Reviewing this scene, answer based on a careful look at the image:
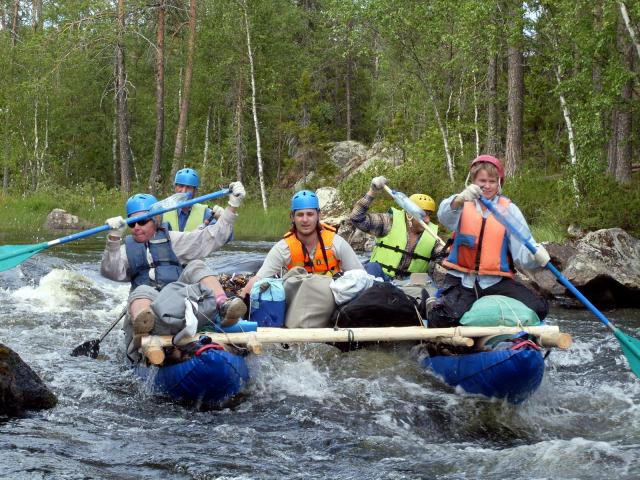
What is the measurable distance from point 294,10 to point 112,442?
26.6 meters

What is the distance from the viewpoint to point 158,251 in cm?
640

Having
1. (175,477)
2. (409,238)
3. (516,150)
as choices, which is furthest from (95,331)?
(516,150)

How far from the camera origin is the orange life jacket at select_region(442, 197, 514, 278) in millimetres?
5918

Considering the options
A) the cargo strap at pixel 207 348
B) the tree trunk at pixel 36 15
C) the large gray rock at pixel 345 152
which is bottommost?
the cargo strap at pixel 207 348

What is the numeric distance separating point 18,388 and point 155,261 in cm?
155

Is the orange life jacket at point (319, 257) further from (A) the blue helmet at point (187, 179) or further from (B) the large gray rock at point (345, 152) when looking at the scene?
(B) the large gray rock at point (345, 152)

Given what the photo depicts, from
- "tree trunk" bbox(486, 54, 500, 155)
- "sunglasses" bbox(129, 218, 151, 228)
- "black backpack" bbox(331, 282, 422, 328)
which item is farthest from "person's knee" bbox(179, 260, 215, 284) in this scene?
"tree trunk" bbox(486, 54, 500, 155)

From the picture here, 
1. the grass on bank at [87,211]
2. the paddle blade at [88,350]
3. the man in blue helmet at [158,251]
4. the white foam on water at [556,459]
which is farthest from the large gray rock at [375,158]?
the white foam on water at [556,459]

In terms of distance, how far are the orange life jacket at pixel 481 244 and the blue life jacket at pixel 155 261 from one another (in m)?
2.07

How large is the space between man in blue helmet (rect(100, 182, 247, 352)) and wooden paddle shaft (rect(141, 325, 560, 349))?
376mm

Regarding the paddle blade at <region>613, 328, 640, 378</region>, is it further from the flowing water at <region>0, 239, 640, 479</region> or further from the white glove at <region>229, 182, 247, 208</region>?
the white glove at <region>229, 182, 247, 208</region>

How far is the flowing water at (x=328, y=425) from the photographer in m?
4.43

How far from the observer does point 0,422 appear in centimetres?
495

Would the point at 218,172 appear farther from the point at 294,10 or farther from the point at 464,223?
the point at 464,223
